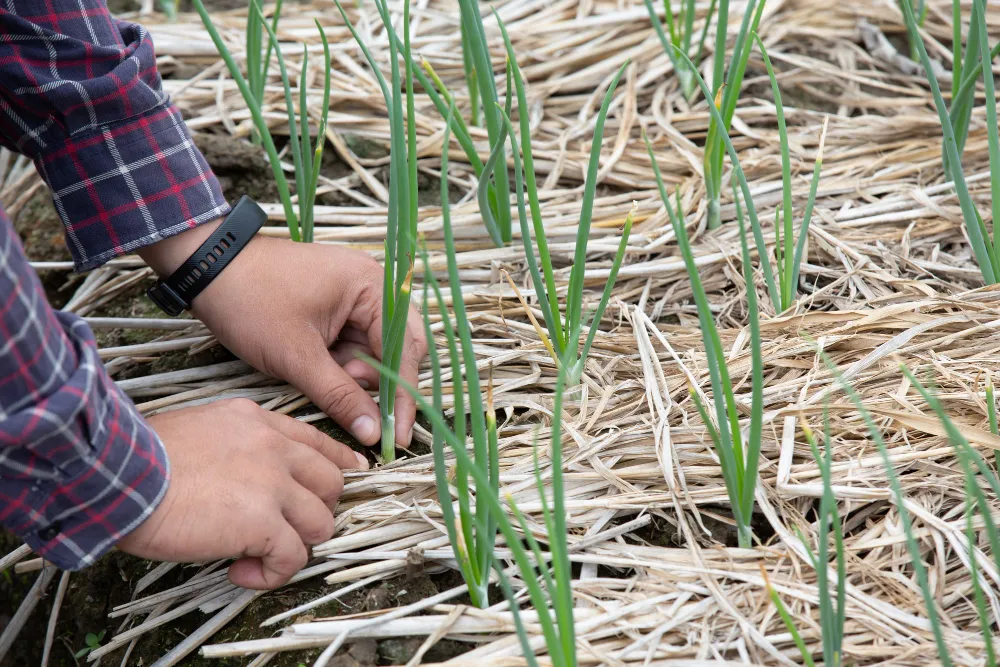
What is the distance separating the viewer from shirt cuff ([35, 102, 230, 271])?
3.81 feet

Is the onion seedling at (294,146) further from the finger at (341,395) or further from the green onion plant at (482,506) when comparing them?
the green onion plant at (482,506)

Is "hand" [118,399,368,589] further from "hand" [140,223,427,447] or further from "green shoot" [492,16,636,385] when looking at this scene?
"green shoot" [492,16,636,385]

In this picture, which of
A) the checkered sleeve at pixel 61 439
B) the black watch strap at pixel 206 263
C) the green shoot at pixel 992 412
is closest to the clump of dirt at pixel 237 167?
the black watch strap at pixel 206 263

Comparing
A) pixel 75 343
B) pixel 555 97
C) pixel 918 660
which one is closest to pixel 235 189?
pixel 555 97

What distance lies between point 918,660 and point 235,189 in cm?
132

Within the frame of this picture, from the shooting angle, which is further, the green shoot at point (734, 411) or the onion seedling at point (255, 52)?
the onion seedling at point (255, 52)

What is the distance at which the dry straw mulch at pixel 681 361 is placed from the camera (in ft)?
2.95

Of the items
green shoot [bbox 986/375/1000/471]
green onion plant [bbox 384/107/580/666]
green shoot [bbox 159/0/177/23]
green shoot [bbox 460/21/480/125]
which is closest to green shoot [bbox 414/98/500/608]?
green onion plant [bbox 384/107/580/666]

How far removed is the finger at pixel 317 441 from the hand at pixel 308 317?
0.13 ft

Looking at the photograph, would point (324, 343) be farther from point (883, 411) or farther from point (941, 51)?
point (941, 51)

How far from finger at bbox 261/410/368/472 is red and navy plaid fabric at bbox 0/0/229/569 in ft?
0.54

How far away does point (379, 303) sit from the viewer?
1160 millimetres

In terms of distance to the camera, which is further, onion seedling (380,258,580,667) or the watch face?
the watch face

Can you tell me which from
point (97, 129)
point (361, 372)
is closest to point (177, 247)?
point (97, 129)
